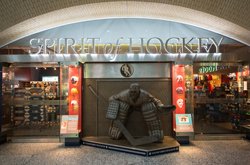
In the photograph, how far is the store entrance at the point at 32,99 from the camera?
7992 mm

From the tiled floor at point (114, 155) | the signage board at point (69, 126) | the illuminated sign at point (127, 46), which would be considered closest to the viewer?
the tiled floor at point (114, 155)

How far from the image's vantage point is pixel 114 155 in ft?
19.5

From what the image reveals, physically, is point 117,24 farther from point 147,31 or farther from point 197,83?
point 197,83

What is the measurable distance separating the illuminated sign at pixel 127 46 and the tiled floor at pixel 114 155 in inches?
111

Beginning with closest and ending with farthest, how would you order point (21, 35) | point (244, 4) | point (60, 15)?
point (244, 4)
point (60, 15)
point (21, 35)

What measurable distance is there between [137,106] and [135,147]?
131 cm

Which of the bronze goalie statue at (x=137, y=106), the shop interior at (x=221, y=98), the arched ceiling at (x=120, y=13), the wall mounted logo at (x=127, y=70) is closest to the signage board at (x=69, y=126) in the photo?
the bronze goalie statue at (x=137, y=106)

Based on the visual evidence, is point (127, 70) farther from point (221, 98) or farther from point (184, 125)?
point (221, 98)

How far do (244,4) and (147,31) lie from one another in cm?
294

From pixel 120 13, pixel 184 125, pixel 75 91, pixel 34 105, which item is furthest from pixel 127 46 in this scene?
pixel 34 105

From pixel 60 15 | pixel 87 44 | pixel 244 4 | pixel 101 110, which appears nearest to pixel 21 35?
pixel 60 15

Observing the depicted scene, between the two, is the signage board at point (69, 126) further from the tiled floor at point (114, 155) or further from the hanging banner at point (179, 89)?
the hanging banner at point (179, 89)

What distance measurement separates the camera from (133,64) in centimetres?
782

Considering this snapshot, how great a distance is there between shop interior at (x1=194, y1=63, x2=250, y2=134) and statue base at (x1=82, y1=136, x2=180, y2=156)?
1.74 m
